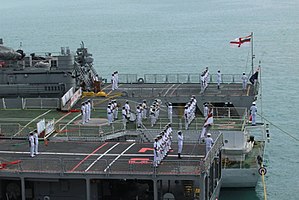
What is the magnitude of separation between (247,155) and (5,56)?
21.2m

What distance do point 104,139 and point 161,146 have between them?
22.9 ft

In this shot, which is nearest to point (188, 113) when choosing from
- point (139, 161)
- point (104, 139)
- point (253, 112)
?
point (253, 112)

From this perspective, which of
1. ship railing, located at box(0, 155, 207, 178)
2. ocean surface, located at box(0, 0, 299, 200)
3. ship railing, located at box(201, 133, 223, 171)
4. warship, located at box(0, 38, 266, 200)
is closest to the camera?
ship railing, located at box(0, 155, 207, 178)

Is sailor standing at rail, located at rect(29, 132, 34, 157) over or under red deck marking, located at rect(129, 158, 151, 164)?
over

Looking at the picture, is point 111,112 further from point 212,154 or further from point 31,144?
point 212,154

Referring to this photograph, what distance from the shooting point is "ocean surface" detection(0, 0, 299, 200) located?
162 ft

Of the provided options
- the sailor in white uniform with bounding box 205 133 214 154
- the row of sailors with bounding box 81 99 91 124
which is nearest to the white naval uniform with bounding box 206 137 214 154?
the sailor in white uniform with bounding box 205 133 214 154

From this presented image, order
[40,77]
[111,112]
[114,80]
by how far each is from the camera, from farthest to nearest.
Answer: [114,80]
[40,77]
[111,112]

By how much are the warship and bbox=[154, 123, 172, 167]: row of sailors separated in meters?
0.33

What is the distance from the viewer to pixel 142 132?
37844 millimetres

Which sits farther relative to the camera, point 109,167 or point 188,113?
point 188,113

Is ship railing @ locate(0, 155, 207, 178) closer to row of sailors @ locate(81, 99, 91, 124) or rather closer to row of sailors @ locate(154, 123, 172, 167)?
row of sailors @ locate(154, 123, 172, 167)

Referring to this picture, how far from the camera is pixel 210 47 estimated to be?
110062mm

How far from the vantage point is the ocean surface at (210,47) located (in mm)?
49300
